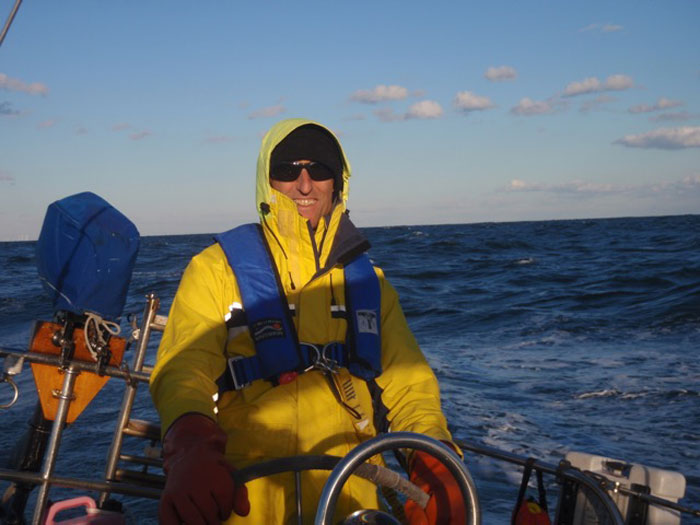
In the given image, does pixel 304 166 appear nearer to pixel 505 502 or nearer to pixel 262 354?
pixel 262 354

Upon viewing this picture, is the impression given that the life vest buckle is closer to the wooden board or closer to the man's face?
the man's face

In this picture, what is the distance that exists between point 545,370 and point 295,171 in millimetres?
6876

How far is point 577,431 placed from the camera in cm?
642

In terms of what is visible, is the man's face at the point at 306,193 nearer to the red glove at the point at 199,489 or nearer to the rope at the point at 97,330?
the rope at the point at 97,330

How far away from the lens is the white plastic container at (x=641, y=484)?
2.42 metres

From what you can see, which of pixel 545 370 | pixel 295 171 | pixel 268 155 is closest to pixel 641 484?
pixel 295 171

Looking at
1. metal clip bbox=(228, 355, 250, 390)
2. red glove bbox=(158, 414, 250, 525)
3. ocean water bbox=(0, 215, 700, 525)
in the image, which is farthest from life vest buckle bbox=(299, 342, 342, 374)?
ocean water bbox=(0, 215, 700, 525)

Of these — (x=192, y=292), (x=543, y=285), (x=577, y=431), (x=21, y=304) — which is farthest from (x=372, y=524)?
(x=543, y=285)

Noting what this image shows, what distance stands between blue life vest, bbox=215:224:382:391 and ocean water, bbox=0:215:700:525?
1.90 m

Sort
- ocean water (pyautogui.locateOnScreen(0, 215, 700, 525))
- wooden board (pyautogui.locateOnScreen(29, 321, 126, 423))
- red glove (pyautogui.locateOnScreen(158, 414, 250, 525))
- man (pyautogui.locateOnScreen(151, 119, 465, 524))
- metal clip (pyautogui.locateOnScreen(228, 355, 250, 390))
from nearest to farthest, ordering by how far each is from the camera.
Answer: red glove (pyautogui.locateOnScreen(158, 414, 250, 525)) → man (pyautogui.locateOnScreen(151, 119, 465, 524)) → metal clip (pyautogui.locateOnScreen(228, 355, 250, 390)) → wooden board (pyautogui.locateOnScreen(29, 321, 126, 423)) → ocean water (pyautogui.locateOnScreen(0, 215, 700, 525))

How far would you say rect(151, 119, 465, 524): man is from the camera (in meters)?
1.92

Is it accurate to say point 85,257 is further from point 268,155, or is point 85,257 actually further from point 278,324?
point 278,324

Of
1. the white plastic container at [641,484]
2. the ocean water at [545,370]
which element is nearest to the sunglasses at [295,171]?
the white plastic container at [641,484]

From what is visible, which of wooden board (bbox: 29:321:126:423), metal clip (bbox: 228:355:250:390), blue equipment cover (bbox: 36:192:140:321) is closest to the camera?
metal clip (bbox: 228:355:250:390)
